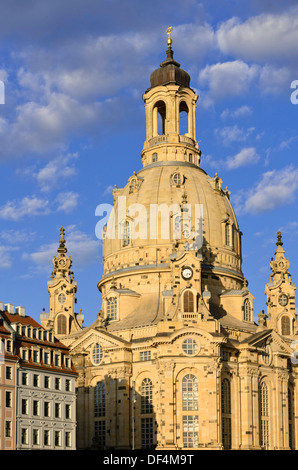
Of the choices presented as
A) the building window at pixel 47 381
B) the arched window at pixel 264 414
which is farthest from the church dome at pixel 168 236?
the building window at pixel 47 381

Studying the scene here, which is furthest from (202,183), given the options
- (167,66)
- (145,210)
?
(167,66)

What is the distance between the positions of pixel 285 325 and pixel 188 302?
28.9 metres

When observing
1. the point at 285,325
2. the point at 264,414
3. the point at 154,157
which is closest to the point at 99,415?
the point at 264,414

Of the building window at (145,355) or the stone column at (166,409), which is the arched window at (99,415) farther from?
the stone column at (166,409)

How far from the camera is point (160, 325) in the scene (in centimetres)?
14138

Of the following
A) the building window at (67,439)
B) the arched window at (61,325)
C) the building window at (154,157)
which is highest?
the building window at (154,157)

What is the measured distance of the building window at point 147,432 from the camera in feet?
464

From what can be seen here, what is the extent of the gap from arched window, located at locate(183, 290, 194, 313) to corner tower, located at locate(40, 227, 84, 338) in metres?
26.2

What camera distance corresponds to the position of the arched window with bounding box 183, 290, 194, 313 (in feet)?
470

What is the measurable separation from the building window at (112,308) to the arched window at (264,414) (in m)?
23.5

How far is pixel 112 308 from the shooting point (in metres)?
154

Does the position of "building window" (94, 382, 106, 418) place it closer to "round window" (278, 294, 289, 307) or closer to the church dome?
the church dome

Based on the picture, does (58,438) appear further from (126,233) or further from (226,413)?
(126,233)

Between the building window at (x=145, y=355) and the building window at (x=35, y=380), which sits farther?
the building window at (x=145, y=355)
